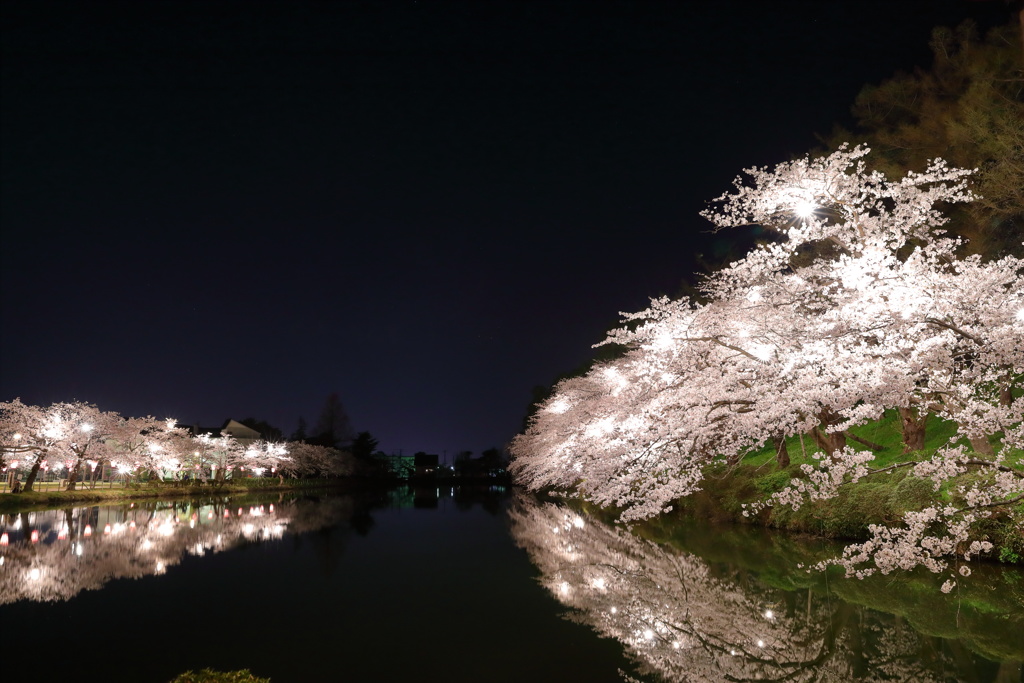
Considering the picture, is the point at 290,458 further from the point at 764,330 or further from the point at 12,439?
the point at 764,330

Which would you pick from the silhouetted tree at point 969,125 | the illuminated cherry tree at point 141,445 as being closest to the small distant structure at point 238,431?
the illuminated cherry tree at point 141,445

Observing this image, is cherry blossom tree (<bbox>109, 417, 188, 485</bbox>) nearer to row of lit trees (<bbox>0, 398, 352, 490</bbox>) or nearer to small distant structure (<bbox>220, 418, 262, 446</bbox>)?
row of lit trees (<bbox>0, 398, 352, 490</bbox>)

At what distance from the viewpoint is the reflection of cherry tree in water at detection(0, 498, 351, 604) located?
39.2 feet

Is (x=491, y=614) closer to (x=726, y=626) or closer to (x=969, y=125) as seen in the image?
(x=726, y=626)

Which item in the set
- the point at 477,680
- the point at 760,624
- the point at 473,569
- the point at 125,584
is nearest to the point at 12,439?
the point at 125,584

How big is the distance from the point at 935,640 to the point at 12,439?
37.9 metres

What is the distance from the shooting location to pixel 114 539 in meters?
17.7

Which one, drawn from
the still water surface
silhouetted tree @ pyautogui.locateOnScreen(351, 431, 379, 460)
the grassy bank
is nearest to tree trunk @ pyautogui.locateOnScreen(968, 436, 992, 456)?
the grassy bank

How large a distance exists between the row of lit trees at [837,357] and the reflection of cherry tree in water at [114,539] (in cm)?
1021

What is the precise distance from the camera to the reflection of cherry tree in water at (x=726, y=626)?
6934 mm

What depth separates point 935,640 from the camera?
25.6 feet

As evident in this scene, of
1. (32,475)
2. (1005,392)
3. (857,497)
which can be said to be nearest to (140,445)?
(32,475)

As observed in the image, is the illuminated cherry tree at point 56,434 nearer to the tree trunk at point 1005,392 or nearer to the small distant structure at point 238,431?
the tree trunk at point 1005,392

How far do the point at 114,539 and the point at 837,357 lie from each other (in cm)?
1973
